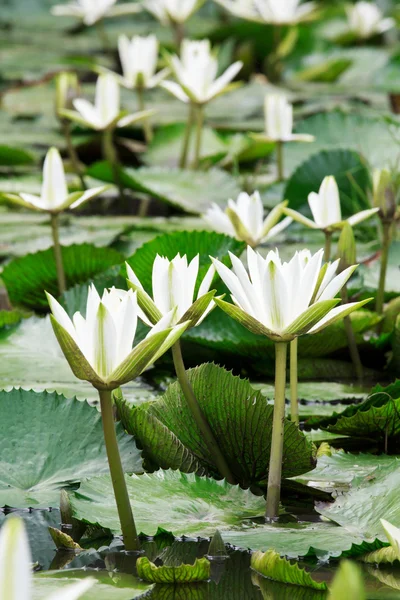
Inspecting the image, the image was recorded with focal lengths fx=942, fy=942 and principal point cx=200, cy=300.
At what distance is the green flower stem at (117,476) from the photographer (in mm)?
848

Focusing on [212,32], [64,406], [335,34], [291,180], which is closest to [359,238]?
[291,180]

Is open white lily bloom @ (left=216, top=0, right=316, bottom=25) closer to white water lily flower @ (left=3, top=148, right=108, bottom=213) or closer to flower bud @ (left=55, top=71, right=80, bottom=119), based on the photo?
flower bud @ (left=55, top=71, right=80, bottom=119)

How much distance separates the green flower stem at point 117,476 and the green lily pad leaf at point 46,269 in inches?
34.4

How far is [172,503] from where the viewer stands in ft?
3.31

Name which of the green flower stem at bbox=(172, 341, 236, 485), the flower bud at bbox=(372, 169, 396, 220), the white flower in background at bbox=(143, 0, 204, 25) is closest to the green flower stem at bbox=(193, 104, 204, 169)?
the white flower in background at bbox=(143, 0, 204, 25)

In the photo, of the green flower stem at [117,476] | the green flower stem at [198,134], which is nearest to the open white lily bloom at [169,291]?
the green flower stem at [117,476]

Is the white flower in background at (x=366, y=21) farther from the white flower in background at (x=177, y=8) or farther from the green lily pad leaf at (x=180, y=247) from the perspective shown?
the green lily pad leaf at (x=180, y=247)

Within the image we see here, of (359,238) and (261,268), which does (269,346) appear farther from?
(359,238)

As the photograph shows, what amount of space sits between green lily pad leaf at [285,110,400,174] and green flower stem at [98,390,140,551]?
173 cm

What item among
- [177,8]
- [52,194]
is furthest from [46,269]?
[177,8]

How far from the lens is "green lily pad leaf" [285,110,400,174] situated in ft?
8.21

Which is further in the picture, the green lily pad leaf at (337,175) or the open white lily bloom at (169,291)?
the green lily pad leaf at (337,175)

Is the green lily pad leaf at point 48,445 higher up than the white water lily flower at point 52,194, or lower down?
lower down

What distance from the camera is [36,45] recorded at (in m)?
4.70
